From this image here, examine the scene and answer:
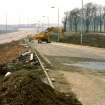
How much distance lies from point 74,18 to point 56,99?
120 metres

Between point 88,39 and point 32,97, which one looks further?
point 88,39

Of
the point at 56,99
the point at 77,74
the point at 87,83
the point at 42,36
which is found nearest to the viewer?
the point at 56,99

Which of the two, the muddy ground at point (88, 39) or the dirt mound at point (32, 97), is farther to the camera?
the muddy ground at point (88, 39)

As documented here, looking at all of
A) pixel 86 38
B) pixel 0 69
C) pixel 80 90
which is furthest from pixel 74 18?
pixel 80 90

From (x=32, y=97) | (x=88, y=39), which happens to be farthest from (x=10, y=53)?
(x=88, y=39)

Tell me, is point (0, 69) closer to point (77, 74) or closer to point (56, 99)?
point (77, 74)

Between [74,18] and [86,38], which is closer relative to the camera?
[86,38]

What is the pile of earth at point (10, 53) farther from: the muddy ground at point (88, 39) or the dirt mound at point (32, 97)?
the muddy ground at point (88, 39)

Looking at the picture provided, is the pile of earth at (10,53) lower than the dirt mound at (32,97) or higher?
lower

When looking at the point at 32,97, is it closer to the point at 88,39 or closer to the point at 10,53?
the point at 10,53

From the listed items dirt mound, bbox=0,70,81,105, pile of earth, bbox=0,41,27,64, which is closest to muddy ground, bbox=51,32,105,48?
pile of earth, bbox=0,41,27,64

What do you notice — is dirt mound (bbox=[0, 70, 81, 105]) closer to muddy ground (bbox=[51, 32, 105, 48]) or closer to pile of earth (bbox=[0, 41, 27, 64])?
pile of earth (bbox=[0, 41, 27, 64])

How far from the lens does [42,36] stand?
263 feet

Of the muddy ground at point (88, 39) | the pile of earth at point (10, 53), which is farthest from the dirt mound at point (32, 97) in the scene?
the muddy ground at point (88, 39)
